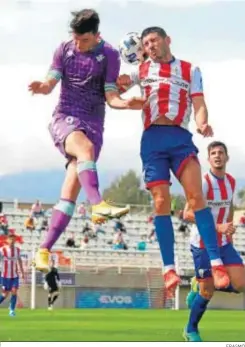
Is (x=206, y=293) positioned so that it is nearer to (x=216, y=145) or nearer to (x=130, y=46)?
(x=216, y=145)

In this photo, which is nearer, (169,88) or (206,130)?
(206,130)

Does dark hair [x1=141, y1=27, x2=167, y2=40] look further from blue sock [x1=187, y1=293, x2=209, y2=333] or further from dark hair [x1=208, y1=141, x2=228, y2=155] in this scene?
blue sock [x1=187, y1=293, x2=209, y2=333]

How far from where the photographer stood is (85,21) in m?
8.62

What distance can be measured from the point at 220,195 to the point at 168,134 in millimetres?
2118

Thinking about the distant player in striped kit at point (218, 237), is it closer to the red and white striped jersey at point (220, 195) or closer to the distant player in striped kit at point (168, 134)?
the red and white striped jersey at point (220, 195)

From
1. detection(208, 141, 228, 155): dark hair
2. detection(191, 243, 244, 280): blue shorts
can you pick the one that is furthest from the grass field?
detection(208, 141, 228, 155): dark hair

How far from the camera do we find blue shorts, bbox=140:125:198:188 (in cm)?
906

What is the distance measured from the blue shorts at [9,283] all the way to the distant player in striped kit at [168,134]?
713 inches

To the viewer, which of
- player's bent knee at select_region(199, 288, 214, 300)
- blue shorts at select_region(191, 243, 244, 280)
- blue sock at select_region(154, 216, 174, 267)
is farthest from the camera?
player's bent knee at select_region(199, 288, 214, 300)

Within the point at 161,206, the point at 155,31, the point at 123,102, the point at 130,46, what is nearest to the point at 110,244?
the point at 130,46

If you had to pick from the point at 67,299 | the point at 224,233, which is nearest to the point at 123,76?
the point at 224,233

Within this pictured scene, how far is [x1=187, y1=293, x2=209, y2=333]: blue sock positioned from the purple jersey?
278 centimetres

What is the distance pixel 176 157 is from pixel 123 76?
0.93 meters

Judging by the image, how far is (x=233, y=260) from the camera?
10.9 metres
